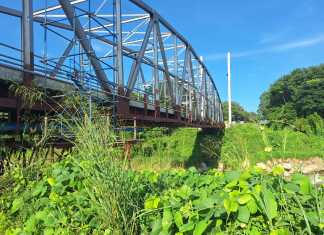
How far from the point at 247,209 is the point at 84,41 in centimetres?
1114

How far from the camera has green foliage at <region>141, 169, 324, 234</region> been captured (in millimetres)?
2551

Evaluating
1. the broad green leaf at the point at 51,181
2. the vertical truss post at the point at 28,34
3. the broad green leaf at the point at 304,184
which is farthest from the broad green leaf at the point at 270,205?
the vertical truss post at the point at 28,34

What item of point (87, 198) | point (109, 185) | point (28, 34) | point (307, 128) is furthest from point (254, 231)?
point (28, 34)

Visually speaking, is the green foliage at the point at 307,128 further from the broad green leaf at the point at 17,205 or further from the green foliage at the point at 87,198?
the broad green leaf at the point at 17,205

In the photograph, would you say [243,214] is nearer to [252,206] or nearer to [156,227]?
[252,206]

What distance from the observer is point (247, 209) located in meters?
2.61

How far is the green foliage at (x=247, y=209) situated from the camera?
255 cm

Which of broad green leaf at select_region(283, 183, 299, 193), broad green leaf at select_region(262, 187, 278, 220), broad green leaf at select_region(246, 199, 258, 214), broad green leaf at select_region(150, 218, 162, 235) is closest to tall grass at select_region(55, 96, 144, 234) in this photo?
broad green leaf at select_region(150, 218, 162, 235)

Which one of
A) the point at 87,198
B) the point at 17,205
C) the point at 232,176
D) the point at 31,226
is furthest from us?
the point at 17,205

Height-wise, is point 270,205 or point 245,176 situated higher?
point 245,176

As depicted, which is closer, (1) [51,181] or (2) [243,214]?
(2) [243,214]

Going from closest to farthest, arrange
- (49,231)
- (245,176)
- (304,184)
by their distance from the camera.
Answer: (304,184) < (245,176) < (49,231)

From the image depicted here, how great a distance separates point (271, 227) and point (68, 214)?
6.30 ft

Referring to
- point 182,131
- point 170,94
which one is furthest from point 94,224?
point 182,131
